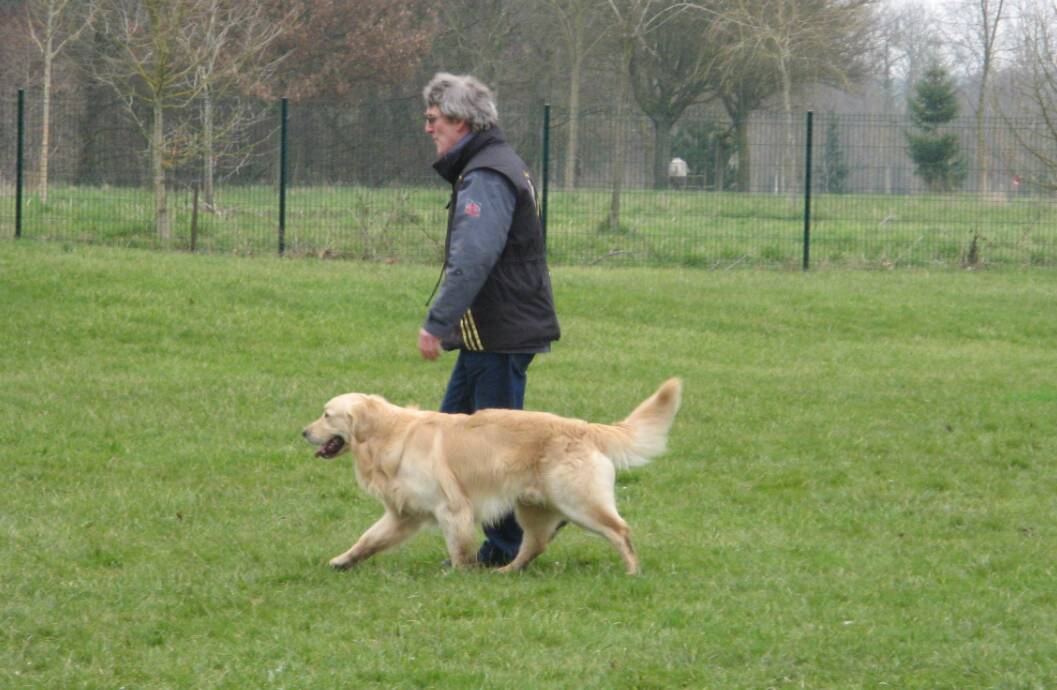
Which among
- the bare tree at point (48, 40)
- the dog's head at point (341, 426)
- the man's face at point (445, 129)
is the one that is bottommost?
the dog's head at point (341, 426)

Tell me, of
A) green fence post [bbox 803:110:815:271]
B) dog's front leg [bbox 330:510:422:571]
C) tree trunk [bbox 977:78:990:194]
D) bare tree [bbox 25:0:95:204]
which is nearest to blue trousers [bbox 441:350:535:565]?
dog's front leg [bbox 330:510:422:571]

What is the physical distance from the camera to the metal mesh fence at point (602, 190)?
17000 millimetres

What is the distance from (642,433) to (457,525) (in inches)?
35.1

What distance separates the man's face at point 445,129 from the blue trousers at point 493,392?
36.3 inches

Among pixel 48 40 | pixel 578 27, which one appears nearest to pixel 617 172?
pixel 48 40

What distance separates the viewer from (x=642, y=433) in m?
5.81

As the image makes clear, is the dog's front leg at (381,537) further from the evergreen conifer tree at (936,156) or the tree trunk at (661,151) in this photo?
the evergreen conifer tree at (936,156)

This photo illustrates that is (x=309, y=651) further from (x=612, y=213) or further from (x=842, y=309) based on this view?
(x=612, y=213)

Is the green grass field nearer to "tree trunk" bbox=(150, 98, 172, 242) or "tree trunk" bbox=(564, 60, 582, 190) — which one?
"tree trunk" bbox=(150, 98, 172, 242)

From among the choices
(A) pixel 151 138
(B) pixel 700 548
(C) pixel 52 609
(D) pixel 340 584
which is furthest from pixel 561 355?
(A) pixel 151 138

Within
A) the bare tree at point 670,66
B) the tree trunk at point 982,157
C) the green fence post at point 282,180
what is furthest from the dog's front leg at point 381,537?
the bare tree at point 670,66

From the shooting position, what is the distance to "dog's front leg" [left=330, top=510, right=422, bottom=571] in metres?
5.85

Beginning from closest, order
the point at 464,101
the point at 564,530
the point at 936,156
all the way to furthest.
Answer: the point at 464,101, the point at 564,530, the point at 936,156

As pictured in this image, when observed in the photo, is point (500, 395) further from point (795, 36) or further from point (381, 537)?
point (795, 36)
